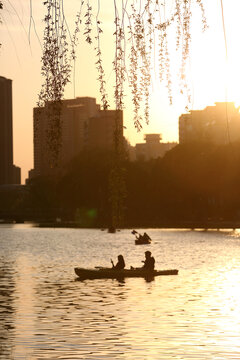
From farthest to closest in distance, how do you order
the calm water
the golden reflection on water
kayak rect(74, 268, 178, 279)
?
kayak rect(74, 268, 178, 279), the golden reflection on water, the calm water

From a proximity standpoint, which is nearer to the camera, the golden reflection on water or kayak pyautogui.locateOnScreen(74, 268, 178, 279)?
the golden reflection on water

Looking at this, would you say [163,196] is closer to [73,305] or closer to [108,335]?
[73,305]

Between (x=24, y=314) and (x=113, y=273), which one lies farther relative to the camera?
(x=113, y=273)

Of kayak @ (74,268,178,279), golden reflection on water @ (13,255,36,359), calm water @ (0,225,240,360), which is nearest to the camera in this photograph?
calm water @ (0,225,240,360)

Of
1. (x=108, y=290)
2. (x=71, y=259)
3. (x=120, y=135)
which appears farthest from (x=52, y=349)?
(x=71, y=259)

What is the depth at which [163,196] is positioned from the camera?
193250 millimetres

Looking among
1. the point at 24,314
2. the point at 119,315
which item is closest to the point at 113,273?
the point at 119,315

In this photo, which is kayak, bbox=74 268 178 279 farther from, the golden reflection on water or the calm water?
the golden reflection on water

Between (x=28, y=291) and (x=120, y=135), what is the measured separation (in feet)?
182

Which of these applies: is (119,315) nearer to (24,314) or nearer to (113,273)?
(24,314)

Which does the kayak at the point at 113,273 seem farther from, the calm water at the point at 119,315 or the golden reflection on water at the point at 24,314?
the golden reflection on water at the point at 24,314

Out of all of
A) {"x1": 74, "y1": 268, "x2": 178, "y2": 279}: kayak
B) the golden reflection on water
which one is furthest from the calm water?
{"x1": 74, "y1": 268, "x2": 178, "y2": 279}: kayak

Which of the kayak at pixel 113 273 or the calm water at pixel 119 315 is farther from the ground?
the kayak at pixel 113 273

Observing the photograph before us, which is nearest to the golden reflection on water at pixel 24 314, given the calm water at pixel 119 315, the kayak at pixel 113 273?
the calm water at pixel 119 315
